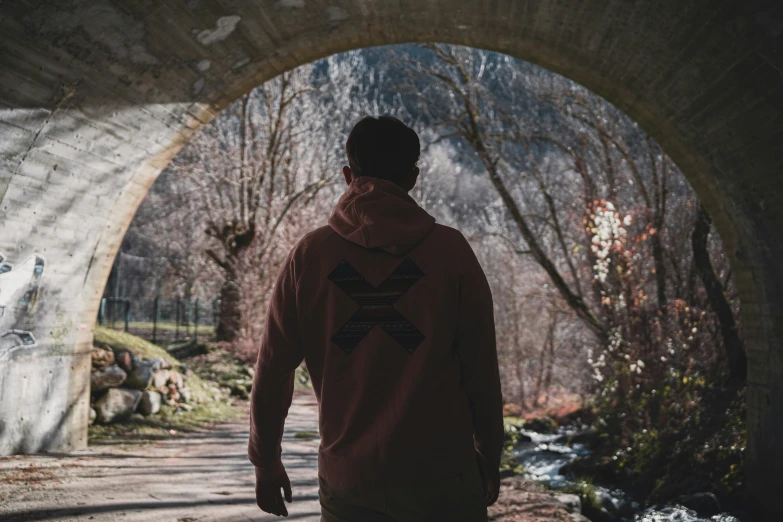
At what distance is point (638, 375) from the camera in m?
8.91

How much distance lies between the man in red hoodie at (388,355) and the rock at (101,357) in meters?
6.70

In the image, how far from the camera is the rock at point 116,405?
7367 millimetres

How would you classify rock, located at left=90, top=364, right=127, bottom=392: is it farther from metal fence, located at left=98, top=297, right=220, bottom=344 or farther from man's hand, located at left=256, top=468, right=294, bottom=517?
metal fence, located at left=98, top=297, right=220, bottom=344

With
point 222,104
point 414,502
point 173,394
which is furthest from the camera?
point 173,394

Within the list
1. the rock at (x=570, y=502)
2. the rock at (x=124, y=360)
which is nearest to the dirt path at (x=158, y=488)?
the rock at (x=570, y=502)

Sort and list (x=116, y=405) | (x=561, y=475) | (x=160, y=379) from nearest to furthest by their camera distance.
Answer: (x=116, y=405) → (x=561, y=475) → (x=160, y=379)

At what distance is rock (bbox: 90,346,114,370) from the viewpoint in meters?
7.59

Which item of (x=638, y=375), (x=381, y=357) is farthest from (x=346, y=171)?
(x=638, y=375)

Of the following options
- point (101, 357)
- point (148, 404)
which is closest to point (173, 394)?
point (148, 404)

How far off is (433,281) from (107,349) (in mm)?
7539

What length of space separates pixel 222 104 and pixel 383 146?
5.01 meters

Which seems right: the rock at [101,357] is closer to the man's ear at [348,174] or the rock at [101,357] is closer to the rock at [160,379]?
the rock at [160,379]

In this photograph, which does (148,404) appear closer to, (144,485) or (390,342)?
(144,485)

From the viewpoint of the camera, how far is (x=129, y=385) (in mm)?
8211
